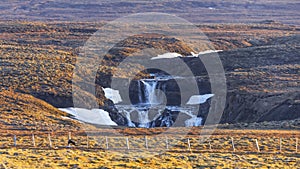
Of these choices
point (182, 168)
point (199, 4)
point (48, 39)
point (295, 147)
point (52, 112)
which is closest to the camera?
point (182, 168)

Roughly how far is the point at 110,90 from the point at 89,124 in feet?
46.0

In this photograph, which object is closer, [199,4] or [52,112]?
[52,112]

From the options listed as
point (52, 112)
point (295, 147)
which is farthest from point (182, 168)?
point (52, 112)

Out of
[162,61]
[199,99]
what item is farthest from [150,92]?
[162,61]

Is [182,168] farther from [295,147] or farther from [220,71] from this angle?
[220,71]

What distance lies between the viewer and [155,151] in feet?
96.4

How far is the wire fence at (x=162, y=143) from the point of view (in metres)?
30.2

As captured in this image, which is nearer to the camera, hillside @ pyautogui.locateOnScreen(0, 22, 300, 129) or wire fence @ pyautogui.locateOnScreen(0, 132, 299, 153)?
wire fence @ pyautogui.locateOnScreen(0, 132, 299, 153)

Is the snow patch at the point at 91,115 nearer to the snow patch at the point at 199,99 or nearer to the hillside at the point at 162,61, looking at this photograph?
the hillside at the point at 162,61

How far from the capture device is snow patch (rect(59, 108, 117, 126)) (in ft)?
139

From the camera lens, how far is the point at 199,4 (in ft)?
575

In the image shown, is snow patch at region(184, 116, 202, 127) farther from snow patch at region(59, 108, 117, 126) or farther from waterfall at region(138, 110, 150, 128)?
snow patch at region(59, 108, 117, 126)

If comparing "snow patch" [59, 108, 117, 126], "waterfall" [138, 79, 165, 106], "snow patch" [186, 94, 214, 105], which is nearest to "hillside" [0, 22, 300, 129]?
"snow patch" [59, 108, 117, 126]

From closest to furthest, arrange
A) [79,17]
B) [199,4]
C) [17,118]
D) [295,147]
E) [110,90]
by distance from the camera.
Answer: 1. [295,147]
2. [17,118]
3. [110,90]
4. [79,17]
5. [199,4]
